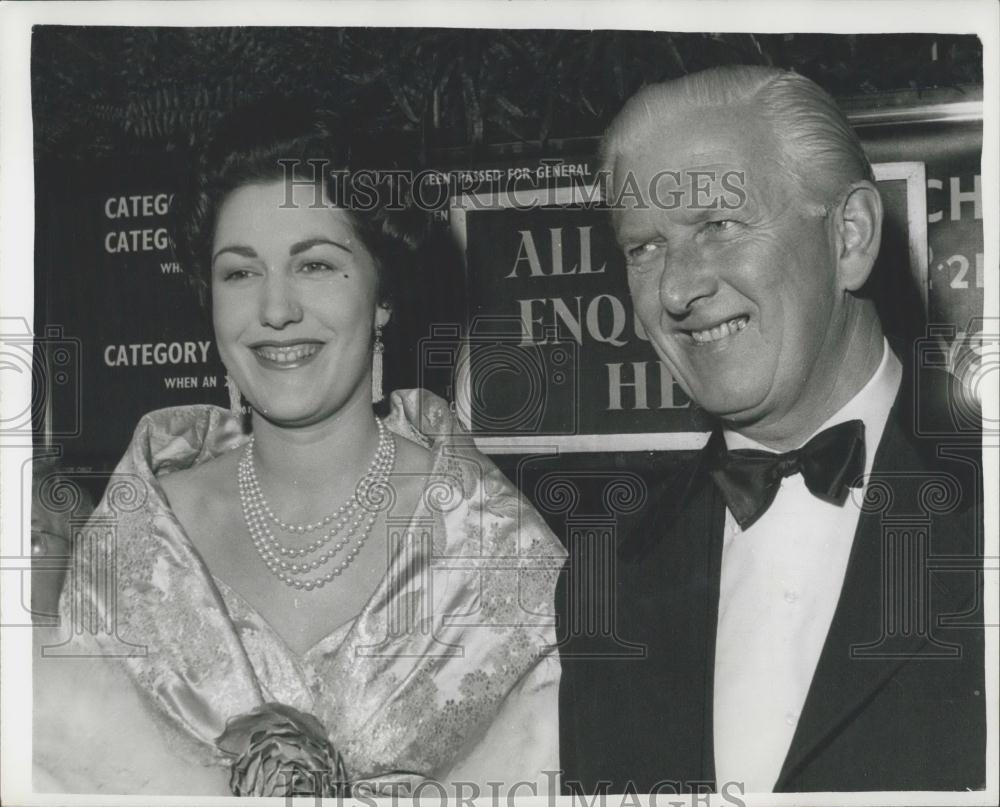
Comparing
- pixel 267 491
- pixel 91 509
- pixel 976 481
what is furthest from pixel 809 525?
pixel 91 509

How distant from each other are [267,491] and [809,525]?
3.32 feet

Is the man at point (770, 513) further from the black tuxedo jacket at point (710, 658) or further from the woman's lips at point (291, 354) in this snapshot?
the woman's lips at point (291, 354)

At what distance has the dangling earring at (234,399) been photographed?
2080 mm

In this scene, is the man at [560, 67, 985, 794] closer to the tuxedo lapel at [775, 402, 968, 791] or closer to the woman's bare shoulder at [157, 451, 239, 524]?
the tuxedo lapel at [775, 402, 968, 791]

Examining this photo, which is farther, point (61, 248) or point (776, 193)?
point (61, 248)

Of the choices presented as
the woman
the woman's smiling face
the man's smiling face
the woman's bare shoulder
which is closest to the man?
the man's smiling face

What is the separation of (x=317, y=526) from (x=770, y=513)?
2.75ft

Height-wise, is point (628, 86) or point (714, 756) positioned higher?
point (628, 86)

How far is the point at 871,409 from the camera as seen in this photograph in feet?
6.58

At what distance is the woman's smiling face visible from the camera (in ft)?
6.53

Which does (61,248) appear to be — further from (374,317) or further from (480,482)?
(480,482)

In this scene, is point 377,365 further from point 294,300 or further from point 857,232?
point 857,232

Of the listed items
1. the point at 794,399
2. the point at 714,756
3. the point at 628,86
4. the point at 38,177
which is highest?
the point at 628,86

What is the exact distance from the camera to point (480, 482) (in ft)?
6.74
